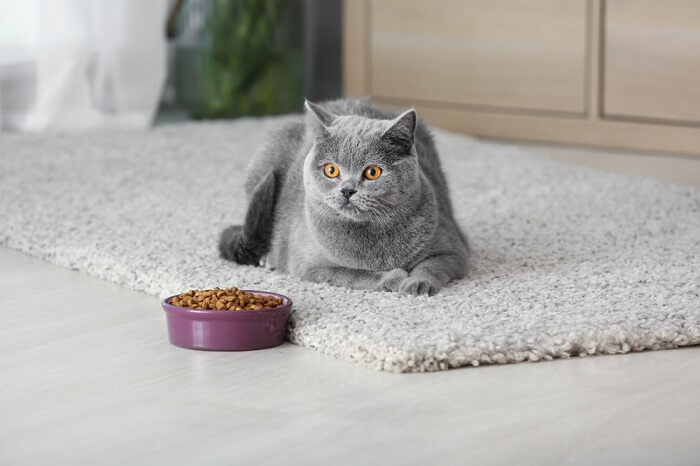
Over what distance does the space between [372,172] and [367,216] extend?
2.8 inches

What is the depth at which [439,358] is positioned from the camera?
1430 mm

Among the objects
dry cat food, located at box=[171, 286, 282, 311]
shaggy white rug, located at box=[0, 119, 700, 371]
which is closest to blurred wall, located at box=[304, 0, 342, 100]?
shaggy white rug, located at box=[0, 119, 700, 371]

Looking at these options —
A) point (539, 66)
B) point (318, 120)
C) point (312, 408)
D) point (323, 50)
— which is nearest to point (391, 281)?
point (318, 120)

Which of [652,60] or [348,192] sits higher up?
[652,60]

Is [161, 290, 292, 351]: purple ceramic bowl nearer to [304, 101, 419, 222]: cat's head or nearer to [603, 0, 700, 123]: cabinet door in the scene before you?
[304, 101, 419, 222]: cat's head

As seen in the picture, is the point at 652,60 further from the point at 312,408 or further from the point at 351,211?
the point at 312,408

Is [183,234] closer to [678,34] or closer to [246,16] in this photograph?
[678,34]

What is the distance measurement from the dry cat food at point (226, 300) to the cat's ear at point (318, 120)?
311mm

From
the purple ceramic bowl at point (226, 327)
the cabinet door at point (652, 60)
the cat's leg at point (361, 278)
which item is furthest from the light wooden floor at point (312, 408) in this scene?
the cabinet door at point (652, 60)

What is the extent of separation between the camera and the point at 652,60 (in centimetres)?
284

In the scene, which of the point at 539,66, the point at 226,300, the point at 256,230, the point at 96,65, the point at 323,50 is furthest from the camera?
the point at 323,50

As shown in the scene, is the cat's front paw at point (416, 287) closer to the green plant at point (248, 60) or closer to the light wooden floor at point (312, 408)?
the light wooden floor at point (312, 408)

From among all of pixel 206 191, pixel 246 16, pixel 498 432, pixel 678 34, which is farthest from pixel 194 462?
pixel 246 16

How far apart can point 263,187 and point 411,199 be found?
33cm
